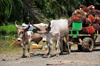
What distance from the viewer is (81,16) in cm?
1295

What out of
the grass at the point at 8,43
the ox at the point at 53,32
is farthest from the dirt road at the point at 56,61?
the grass at the point at 8,43

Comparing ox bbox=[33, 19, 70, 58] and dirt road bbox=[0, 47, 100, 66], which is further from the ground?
ox bbox=[33, 19, 70, 58]

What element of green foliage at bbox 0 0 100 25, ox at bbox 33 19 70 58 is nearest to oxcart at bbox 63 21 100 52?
ox at bbox 33 19 70 58

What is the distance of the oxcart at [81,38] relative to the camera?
39.9 ft

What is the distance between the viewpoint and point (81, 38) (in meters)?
13.0

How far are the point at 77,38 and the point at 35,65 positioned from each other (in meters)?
4.94

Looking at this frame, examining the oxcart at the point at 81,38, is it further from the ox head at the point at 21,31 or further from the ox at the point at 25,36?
the ox head at the point at 21,31

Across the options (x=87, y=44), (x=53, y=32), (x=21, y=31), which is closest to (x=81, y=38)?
(x=87, y=44)

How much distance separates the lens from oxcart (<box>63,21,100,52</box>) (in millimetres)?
12152

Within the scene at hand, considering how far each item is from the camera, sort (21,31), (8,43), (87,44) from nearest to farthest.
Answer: (21,31)
(87,44)
(8,43)

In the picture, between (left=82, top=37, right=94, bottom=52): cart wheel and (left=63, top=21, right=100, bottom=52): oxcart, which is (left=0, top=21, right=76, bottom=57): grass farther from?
(left=82, top=37, right=94, bottom=52): cart wheel

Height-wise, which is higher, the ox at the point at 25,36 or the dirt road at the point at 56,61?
the ox at the point at 25,36

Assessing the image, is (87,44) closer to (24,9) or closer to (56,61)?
(56,61)

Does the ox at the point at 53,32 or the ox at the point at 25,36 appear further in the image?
the ox at the point at 53,32
